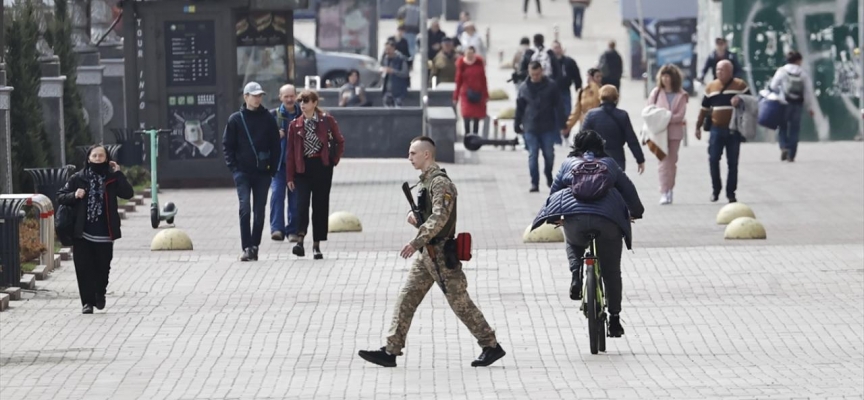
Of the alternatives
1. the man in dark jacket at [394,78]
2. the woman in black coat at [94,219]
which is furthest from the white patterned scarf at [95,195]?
the man in dark jacket at [394,78]

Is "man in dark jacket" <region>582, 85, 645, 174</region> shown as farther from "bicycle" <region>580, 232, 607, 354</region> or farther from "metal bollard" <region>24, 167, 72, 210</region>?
"bicycle" <region>580, 232, 607, 354</region>

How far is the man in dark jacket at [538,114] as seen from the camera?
72.2 ft

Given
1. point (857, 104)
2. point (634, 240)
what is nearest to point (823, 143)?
point (857, 104)

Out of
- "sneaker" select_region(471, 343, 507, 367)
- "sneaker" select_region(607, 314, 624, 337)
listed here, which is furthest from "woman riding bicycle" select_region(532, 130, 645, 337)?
"sneaker" select_region(471, 343, 507, 367)

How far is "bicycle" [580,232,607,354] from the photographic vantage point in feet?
37.2

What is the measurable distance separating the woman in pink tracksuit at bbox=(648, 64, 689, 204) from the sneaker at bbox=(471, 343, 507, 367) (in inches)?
374

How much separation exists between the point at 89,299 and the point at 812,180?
1214 cm

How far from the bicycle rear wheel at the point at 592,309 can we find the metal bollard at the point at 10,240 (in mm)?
4665

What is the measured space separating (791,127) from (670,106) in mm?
6205

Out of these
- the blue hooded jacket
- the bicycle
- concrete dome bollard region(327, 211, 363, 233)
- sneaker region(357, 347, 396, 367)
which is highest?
the blue hooded jacket

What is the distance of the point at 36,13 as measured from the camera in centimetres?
2252

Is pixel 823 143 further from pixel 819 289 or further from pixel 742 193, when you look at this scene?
pixel 819 289

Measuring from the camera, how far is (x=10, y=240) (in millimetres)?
14180

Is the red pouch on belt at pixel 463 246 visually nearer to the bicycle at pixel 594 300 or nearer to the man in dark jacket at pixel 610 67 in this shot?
the bicycle at pixel 594 300
